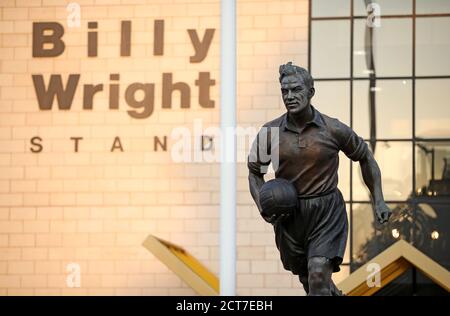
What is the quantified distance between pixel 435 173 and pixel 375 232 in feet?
4.06

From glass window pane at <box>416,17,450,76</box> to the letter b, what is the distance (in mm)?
5446

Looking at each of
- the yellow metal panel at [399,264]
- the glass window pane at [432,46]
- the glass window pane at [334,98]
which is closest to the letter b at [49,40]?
the glass window pane at [334,98]

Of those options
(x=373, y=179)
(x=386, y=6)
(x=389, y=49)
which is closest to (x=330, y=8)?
(x=386, y=6)

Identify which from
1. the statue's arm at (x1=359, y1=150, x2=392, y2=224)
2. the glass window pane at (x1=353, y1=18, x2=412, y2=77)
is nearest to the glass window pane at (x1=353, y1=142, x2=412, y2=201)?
the glass window pane at (x1=353, y1=18, x2=412, y2=77)

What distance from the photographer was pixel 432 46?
20703mm

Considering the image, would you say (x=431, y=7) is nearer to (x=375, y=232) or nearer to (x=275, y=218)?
(x=375, y=232)

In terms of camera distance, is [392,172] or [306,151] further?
[392,172]

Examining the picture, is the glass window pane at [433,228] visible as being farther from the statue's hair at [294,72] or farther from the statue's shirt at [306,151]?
the statue's hair at [294,72]

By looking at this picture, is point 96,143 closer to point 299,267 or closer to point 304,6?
point 304,6

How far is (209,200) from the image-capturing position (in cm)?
2100

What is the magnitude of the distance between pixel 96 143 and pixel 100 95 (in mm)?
748

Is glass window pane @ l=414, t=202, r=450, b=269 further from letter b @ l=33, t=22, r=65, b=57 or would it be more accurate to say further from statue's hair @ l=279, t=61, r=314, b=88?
statue's hair @ l=279, t=61, r=314, b=88

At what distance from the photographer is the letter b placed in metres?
21.7

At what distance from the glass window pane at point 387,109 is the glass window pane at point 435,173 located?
53 centimetres
